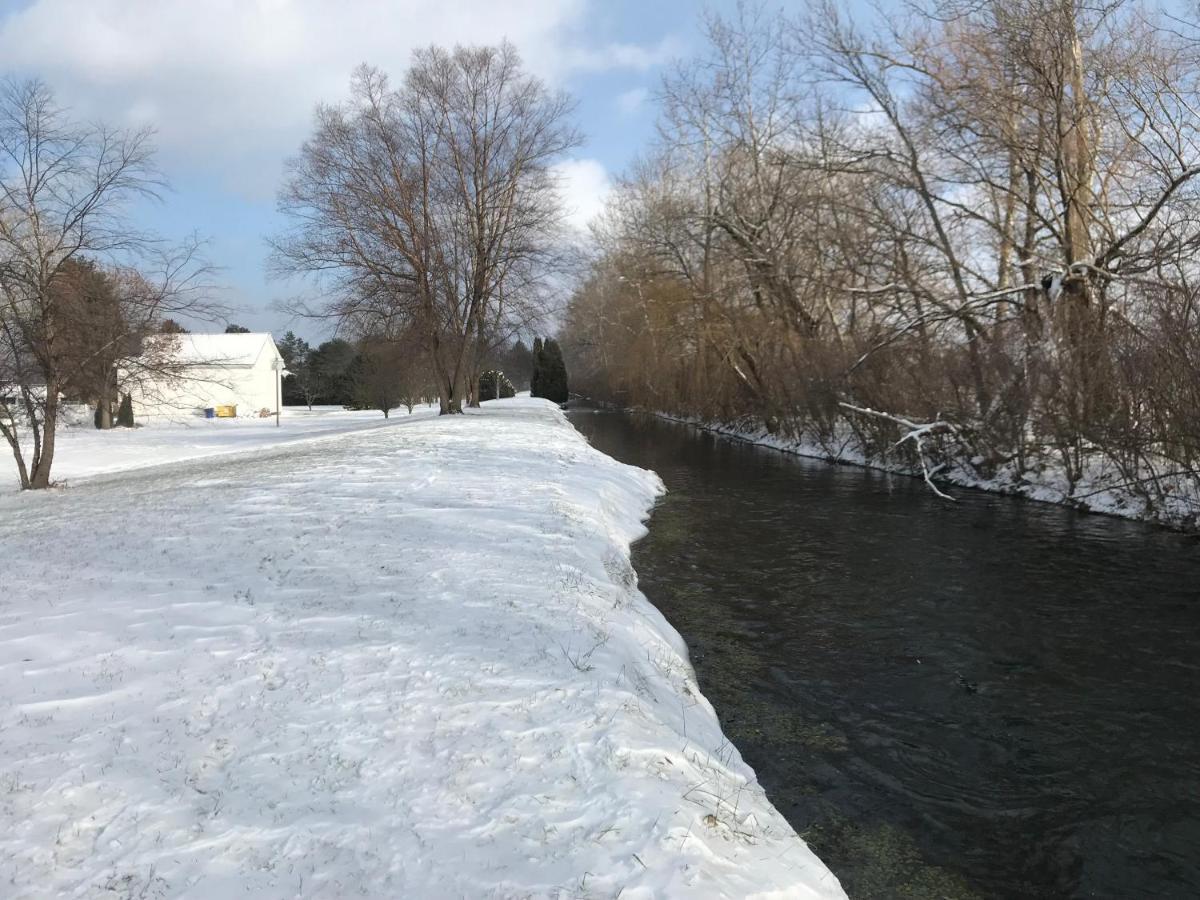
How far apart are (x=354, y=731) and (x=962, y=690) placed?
4572mm

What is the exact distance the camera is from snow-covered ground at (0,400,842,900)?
286cm

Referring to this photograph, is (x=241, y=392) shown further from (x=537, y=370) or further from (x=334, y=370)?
(x=537, y=370)

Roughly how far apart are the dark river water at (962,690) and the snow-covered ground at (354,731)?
62 centimetres

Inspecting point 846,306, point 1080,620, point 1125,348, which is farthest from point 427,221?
point 1080,620

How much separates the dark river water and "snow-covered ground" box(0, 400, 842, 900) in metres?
0.62

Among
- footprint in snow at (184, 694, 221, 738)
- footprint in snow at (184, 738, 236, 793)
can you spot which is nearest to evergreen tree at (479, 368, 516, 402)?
footprint in snow at (184, 694, 221, 738)

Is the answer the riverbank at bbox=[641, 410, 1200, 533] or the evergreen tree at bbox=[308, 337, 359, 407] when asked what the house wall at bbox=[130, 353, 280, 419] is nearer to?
the evergreen tree at bbox=[308, 337, 359, 407]

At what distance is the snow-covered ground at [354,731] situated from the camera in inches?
113

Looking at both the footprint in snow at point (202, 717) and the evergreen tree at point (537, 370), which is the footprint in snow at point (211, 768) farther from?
the evergreen tree at point (537, 370)

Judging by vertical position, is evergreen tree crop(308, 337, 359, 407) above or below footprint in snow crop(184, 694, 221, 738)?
above

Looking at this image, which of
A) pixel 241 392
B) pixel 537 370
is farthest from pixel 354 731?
pixel 537 370

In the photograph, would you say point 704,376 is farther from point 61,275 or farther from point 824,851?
point 824,851

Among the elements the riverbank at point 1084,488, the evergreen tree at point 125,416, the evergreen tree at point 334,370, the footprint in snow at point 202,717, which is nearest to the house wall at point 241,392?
the evergreen tree at point 125,416

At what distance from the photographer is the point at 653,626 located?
21.4 feet
